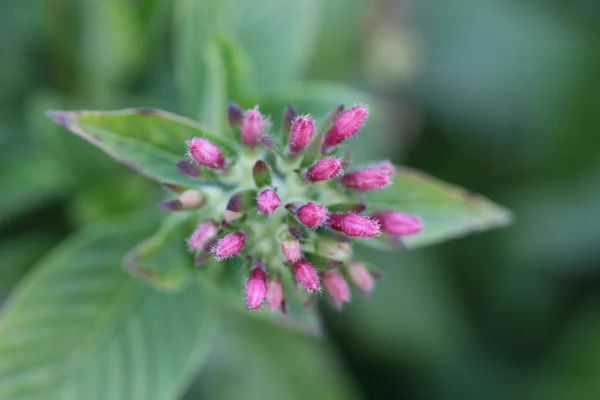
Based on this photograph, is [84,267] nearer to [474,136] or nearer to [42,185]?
[42,185]

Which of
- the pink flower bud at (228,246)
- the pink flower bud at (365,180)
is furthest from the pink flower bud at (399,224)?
the pink flower bud at (228,246)

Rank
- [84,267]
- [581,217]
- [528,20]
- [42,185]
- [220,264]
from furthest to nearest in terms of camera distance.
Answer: [528,20] → [581,217] → [42,185] → [84,267] → [220,264]

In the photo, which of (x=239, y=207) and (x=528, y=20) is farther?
(x=528, y=20)

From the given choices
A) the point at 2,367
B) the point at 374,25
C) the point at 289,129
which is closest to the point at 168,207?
the point at 289,129

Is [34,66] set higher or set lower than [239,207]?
lower

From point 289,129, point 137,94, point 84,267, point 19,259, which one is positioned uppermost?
point 289,129

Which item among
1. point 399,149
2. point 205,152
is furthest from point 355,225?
point 399,149

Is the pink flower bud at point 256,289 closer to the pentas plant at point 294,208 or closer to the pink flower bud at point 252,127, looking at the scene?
the pentas plant at point 294,208
